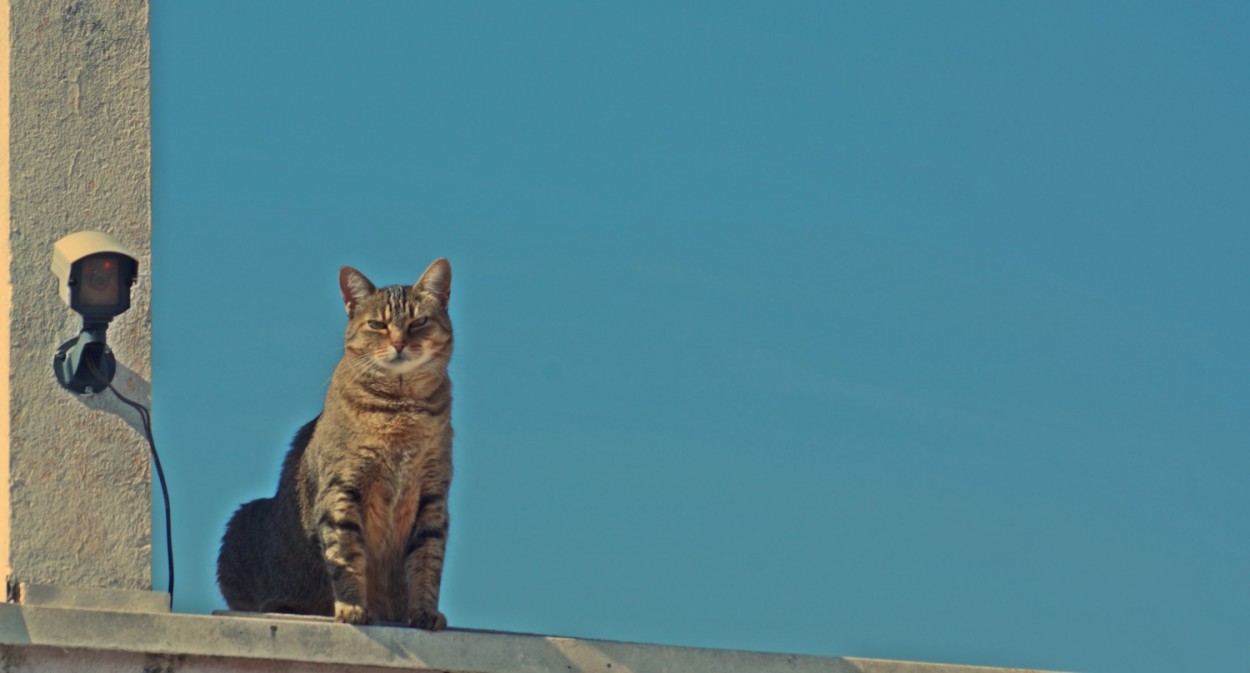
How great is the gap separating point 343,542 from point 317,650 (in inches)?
48.5

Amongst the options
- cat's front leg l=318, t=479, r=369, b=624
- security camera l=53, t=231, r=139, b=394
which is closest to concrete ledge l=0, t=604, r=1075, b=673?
cat's front leg l=318, t=479, r=369, b=624

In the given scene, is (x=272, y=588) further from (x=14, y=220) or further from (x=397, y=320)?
(x=14, y=220)

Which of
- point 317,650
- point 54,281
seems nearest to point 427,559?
point 317,650

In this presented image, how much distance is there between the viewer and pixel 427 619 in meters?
7.00

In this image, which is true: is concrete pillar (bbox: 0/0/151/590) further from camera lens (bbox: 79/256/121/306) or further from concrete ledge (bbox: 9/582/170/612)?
camera lens (bbox: 79/256/121/306)

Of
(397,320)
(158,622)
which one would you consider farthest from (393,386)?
(158,622)

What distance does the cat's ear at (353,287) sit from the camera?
8.23 meters

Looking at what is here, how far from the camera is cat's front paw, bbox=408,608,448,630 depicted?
693 cm

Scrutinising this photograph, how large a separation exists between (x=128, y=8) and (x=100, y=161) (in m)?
0.62

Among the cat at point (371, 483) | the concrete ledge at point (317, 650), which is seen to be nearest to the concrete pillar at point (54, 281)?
the concrete ledge at point (317, 650)

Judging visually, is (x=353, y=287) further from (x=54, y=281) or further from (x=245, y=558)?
(x=54, y=281)

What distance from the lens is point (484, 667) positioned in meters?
6.21

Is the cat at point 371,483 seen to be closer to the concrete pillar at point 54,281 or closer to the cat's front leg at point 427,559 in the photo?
the cat's front leg at point 427,559

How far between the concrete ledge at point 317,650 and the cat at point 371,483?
0.79 metres
